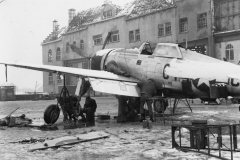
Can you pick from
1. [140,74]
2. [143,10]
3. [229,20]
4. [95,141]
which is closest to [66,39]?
[143,10]

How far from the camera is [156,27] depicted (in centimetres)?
3662

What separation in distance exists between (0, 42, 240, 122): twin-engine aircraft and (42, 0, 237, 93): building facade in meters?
4.62

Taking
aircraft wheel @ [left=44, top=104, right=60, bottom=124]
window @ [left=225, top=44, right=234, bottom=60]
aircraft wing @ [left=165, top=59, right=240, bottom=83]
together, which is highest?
window @ [left=225, top=44, right=234, bottom=60]

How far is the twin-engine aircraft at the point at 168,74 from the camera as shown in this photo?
34.1ft

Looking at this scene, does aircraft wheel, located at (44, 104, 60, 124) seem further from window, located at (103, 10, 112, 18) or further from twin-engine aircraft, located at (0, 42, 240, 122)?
window, located at (103, 10, 112, 18)

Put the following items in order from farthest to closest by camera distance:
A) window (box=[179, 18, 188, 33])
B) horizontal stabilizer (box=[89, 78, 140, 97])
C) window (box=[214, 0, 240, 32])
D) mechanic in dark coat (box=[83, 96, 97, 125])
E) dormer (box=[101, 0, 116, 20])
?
1. dormer (box=[101, 0, 116, 20])
2. window (box=[179, 18, 188, 33])
3. window (box=[214, 0, 240, 32])
4. mechanic in dark coat (box=[83, 96, 97, 125])
5. horizontal stabilizer (box=[89, 78, 140, 97])

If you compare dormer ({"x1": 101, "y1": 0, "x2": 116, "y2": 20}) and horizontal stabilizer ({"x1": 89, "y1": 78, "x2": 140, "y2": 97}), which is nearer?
horizontal stabilizer ({"x1": 89, "y1": 78, "x2": 140, "y2": 97})

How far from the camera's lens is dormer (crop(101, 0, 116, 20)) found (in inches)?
→ 1777

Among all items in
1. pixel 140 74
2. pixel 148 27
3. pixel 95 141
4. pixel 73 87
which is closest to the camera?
pixel 95 141

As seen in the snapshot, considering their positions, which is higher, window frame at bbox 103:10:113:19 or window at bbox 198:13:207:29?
window frame at bbox 103:10:113:19

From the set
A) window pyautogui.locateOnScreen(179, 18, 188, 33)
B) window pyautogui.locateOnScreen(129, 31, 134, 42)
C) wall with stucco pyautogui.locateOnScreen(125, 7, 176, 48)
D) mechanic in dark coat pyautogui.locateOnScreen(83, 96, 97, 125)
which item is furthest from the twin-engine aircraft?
window pyautogui.locateOnScreen(129, 31, 134, 42)

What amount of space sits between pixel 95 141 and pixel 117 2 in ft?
→ 131

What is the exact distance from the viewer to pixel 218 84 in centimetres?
1034

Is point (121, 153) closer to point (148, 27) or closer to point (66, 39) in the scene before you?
point (148, 27)
